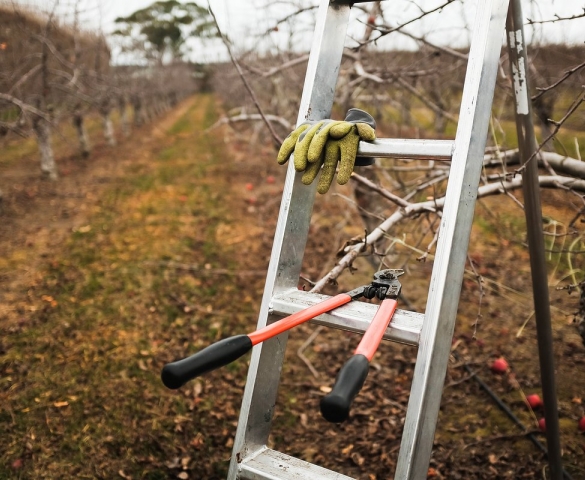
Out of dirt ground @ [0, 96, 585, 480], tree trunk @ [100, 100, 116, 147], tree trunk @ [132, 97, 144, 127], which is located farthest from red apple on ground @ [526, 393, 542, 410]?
tree trunk @ [132, 97, 144, 127]

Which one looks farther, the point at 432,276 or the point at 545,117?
the point at 545,117

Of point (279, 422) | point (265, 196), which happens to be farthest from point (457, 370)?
point (265, 196)

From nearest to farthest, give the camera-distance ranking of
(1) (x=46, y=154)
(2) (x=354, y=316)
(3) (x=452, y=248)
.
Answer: (3) (x=452, y=248) → (2) (x=354, y=316) → (1) (x=46, y=154)

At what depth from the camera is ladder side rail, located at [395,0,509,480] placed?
1060 millimetres

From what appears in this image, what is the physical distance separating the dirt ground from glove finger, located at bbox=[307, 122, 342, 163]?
1087 millimetres

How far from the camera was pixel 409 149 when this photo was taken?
1.26 m

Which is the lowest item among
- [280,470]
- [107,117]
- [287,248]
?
[280,470]

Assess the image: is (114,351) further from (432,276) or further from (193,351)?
(432,276)

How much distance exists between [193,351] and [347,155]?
308cm

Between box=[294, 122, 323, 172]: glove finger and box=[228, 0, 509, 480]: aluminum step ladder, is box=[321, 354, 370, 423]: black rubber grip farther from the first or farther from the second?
box=[294, 122, 323, 172]: glove finger

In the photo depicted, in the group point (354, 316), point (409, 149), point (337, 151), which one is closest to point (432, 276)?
point (354, 316)

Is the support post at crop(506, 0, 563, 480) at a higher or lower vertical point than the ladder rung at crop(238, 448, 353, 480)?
higher

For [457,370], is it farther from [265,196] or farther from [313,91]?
[265,196]

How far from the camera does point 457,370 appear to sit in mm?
3674
